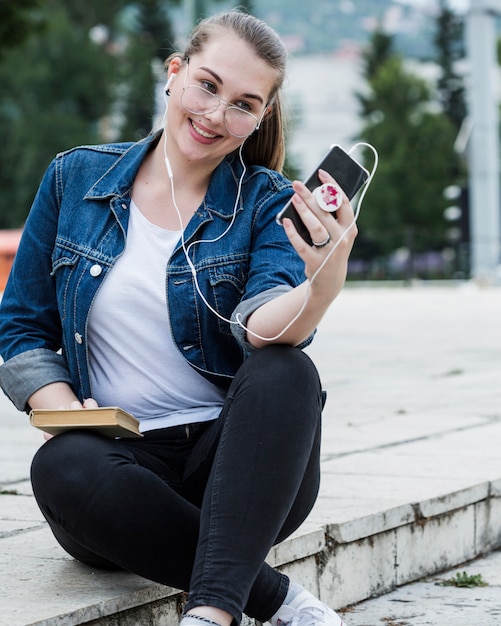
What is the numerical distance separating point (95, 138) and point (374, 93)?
1029 centimetres

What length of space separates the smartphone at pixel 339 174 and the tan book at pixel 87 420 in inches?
19.6

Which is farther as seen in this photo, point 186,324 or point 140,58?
point 140,58

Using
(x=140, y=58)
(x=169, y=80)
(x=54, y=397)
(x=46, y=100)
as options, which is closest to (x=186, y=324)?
(x=54, y=397)

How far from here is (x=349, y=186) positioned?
92.3 inches

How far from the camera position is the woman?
7.47 ft

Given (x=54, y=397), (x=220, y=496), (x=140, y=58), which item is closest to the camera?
(x=220, y=496)

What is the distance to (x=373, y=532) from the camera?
10.1ft

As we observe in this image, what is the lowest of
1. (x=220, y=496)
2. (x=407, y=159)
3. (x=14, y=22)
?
(x=220, y=496)

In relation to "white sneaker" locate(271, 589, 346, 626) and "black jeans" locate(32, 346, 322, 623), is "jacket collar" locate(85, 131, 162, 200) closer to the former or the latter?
"black jeans" locate(32, 346, 322, 623)

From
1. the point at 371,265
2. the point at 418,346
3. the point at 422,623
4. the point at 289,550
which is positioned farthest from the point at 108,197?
the point at 371,265

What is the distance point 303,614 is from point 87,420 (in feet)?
1.88

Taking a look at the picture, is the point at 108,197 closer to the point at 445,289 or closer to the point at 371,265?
the point at 445,289

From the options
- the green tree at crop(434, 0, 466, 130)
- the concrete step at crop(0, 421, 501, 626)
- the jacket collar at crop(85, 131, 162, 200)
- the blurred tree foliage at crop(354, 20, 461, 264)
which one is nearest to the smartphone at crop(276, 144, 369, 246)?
the jacket collar at crop(85, 131, 162, 200)

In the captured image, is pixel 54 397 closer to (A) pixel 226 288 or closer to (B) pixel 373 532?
(A) pixel 226 288
